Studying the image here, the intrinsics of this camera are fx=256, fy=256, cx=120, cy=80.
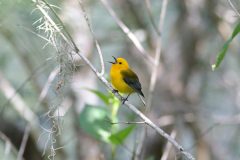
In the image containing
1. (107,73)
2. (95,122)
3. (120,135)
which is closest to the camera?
(120,135)

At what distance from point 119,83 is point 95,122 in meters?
0.81

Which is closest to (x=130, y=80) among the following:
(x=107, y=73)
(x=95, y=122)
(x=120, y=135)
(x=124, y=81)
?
(x=124, y=81)

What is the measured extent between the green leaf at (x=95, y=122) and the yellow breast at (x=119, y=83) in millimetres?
679

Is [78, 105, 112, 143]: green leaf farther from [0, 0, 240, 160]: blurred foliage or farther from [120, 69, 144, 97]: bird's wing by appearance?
[120, 69, 144, 97]: bird's wing

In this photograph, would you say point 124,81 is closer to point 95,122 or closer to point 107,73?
point 107,73

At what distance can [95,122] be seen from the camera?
8.61ft

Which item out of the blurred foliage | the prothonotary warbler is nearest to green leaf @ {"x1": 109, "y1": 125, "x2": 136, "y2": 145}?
the blurred foliage

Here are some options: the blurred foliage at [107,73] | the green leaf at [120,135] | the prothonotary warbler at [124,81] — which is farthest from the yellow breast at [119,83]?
the green leaf at [120,135]

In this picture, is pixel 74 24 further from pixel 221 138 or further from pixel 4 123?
pixel 221 138

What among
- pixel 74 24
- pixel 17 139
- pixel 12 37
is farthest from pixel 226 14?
pixel 17 139

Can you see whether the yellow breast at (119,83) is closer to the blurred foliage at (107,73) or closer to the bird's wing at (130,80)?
the bird's wing at (130,80)

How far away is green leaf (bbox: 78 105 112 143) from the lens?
102 inches

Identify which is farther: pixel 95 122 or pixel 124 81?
pixel 124 81

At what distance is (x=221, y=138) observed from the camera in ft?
21.5
